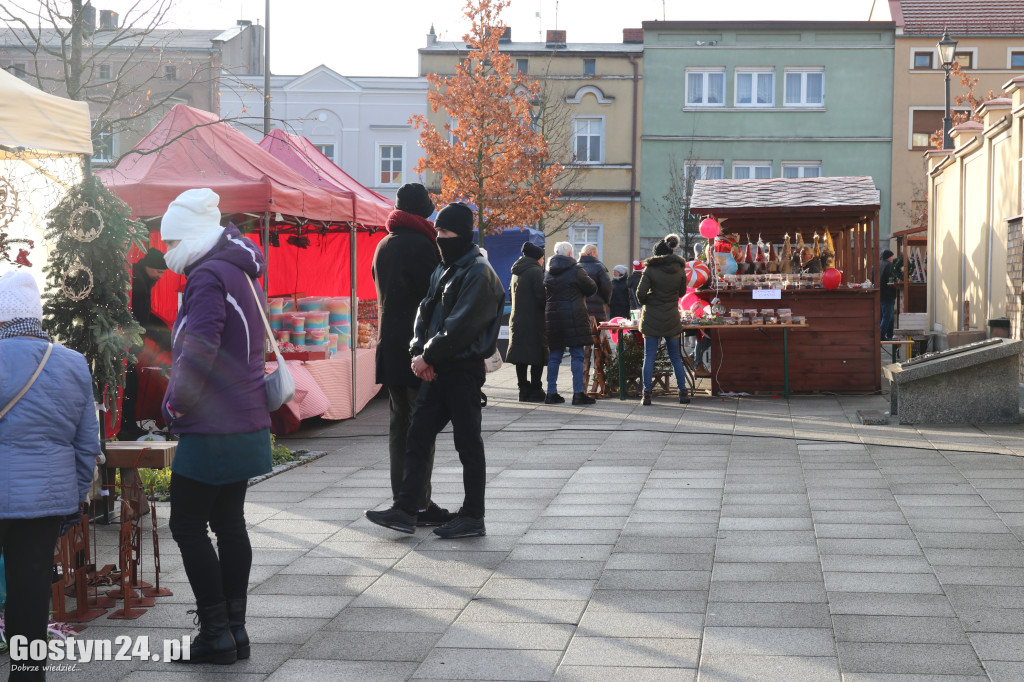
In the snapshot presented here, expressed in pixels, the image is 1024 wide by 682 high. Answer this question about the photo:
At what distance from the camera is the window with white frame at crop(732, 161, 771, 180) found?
123ft

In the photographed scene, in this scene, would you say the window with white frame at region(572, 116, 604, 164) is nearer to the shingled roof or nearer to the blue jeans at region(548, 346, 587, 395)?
the shingled roof

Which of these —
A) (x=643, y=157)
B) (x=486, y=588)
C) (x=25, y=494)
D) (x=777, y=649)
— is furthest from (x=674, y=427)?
(x=643, y=157)

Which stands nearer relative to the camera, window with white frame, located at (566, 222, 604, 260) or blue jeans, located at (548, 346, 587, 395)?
blue jeans, located at (548, 346, 587, 395)

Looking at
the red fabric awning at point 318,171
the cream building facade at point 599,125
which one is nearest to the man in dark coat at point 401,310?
the red fabric awning at point 318,171

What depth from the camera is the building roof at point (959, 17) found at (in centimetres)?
3766

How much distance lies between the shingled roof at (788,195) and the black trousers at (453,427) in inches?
354

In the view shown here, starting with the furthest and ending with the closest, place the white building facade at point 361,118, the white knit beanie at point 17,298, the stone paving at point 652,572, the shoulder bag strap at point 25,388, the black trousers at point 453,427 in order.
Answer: the white building facade at point 361,118 → the black trousers at point 453,427 → the stone paving at point 652,572 → the white knit beanie at point 17,298 → the shoulder bag strap at point 25,388

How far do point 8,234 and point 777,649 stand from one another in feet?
16.0

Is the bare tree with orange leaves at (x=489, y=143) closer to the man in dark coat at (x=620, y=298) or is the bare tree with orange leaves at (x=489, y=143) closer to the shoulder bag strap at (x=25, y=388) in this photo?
the man in dark coat at (x=620, y=298)

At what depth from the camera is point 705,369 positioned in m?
17.5

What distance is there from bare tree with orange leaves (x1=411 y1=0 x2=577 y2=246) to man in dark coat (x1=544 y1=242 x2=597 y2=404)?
434 inches

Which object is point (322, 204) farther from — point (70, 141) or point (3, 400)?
point (3, 400)

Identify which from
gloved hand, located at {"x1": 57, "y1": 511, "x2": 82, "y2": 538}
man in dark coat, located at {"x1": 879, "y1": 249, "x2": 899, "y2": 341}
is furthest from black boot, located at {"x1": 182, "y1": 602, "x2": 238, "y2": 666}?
man in dark coat, located at {"x1": 879, "y1": 249, "x2": 899, "y2": 341}

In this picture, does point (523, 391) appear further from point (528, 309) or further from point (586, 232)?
point (586, 232)
